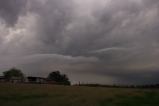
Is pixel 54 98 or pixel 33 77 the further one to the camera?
pixel 33 77

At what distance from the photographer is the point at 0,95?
43625 millimetres

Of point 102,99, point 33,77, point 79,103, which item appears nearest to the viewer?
point 79,103

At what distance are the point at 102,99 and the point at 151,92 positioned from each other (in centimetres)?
805

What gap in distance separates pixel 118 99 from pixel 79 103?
16.9ft

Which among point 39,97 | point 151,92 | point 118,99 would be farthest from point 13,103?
point 151,92

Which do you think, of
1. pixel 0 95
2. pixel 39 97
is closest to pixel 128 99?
pixel 39 97

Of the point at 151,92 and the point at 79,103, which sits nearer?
the point at 79,103

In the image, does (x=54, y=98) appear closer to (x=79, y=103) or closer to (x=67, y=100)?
(x=67, y=100)

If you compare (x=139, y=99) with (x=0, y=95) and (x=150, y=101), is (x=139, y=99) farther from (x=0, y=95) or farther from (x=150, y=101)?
(x=0, y=95)

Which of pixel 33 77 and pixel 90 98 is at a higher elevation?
pixel 33 77

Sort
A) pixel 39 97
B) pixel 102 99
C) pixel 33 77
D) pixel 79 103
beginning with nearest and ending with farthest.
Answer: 1. pixel 79 103
2. pixel 102 99
3. pixel 39 97
4. pixel 33 77

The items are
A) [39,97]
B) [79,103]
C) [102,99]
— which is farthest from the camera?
[39,97]

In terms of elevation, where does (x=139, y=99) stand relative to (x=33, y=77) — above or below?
below

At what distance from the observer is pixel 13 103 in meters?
38.2
